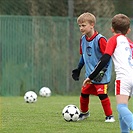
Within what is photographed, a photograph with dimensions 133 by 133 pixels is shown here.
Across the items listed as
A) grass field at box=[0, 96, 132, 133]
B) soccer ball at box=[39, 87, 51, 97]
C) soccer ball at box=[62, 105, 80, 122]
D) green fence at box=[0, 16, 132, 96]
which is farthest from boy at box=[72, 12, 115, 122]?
green fence at box=[0, 16, 132, 96]

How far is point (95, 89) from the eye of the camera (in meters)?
9.89

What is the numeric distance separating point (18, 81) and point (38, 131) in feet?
36.7

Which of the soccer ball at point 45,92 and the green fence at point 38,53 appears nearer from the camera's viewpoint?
the soccer ball at point 45,92

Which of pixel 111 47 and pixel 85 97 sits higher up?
pixel 111 47

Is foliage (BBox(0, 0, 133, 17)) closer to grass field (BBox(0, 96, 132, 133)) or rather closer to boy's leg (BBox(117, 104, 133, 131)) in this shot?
grass field (BBox(0, 96, 132, 133))

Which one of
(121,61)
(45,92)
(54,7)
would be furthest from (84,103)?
(54,7)

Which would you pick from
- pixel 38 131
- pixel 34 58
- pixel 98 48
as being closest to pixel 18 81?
pixel 34 58

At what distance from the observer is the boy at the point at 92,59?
9.67 metres

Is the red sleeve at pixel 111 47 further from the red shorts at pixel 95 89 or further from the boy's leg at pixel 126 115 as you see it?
the red shorts at pixel 95 89

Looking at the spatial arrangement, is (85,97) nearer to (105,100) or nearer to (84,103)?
(84,103)

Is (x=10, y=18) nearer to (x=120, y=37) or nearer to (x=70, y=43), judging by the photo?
(x=70, y=43)

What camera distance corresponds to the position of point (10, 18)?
19.1 m

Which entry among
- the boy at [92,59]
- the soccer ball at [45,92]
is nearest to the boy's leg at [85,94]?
the boy at [92,59]

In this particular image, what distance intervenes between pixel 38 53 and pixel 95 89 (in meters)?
9.57
